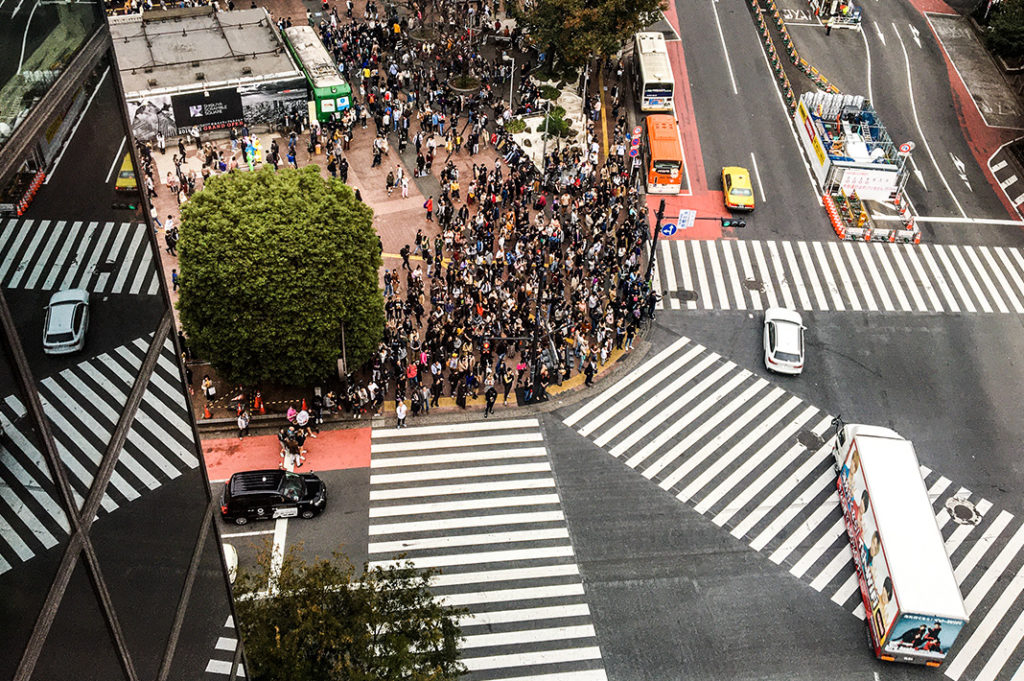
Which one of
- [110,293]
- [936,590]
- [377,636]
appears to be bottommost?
[936,590]

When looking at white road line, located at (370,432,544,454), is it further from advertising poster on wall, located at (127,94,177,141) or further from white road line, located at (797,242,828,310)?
advertising poster on wall, located at (127,94,177,141)

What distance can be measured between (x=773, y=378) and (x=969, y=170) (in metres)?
26.5

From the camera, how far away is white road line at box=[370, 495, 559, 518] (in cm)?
4019

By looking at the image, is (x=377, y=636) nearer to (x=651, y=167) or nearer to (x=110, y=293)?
(x=110, y=293)

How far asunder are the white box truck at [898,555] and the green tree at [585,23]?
33.0 metres

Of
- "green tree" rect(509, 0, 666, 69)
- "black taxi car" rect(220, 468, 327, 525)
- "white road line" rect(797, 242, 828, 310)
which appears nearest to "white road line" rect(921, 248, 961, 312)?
"white road line" rect(797, 242, 828, 310)

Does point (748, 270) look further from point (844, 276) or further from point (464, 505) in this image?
point (464, 505)

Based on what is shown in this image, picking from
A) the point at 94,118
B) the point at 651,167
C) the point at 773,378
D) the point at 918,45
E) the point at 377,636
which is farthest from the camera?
the point at 918,45

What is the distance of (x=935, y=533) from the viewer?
118ft

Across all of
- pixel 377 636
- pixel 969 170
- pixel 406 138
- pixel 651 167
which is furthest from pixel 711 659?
pixel 969 170

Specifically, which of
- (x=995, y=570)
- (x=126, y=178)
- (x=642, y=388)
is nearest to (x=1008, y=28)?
(x=642, y=388)

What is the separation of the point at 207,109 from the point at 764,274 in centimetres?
3479

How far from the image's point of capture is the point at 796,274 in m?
54.7

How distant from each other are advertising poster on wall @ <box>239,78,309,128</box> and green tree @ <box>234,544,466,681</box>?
3806 cm
